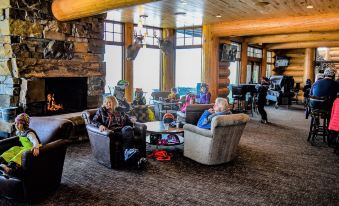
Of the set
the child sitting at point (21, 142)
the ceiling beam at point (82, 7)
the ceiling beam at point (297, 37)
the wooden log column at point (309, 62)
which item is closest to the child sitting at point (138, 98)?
the ceiling beam at point (82, 7)

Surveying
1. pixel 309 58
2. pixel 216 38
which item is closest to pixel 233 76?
pixel 216 38

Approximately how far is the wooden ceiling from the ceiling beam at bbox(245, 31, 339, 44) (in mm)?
3397

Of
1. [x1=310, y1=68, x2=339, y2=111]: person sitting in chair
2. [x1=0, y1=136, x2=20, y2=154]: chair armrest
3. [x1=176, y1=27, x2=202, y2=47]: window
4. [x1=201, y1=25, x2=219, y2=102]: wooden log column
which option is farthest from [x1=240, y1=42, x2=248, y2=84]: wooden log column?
[x1=0, y1=136, x2=20, y2=154]: chair armrest

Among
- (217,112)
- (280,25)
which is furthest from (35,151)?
(280,25)

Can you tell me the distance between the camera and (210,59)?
9.30 metres

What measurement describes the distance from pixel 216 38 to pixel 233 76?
336cm

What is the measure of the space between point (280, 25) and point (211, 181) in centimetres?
512

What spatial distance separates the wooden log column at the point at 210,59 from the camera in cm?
919

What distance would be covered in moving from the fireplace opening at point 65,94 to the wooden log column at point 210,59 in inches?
160

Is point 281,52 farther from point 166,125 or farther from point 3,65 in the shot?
point 3,65

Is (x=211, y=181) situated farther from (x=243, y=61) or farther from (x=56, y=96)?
(x=243, y=61)

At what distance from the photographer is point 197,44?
34.0ft

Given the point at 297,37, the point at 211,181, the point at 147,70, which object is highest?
the point at 297,37

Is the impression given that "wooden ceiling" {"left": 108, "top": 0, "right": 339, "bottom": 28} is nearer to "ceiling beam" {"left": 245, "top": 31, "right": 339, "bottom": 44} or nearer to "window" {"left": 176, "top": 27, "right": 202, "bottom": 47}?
"window" {"left": 176, "top": 27, "right": 202, "bottom": 47}
